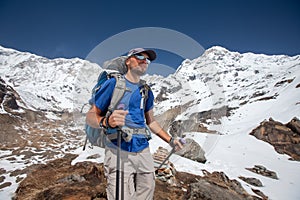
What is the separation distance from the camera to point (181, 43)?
11.2 feet

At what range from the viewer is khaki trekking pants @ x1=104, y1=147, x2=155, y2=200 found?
252 centimetres

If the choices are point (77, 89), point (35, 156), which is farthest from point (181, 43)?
point (35, 156)

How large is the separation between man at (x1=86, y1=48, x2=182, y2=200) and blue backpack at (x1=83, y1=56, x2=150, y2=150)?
0.27 feet

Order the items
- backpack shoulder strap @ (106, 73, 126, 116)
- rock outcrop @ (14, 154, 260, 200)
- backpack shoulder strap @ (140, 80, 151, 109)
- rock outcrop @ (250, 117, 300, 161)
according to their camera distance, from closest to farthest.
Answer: backpack shoulder strap @ (106, 73, 126, 116) < backpack shoulder strap @ (140, 80, 151, 109) < rock outcrop @ (14, 154, 260, 200) < rock outcrop @ (250, 117, 300, 161)

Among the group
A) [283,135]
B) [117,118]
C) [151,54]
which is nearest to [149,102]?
[151,54]

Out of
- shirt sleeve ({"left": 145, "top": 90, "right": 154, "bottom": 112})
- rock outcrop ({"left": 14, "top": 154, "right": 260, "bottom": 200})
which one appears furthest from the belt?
rock outcrop ({"left": 14, "top": 154, "right": 260, "bottom": 200})

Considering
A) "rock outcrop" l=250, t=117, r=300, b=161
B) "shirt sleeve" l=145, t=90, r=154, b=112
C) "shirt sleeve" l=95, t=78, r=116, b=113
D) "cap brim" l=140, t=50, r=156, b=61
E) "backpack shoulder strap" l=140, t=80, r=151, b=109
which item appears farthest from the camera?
"rock outcrop" l=250, t=117, r=300, b=161

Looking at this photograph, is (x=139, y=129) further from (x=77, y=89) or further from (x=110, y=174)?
(x=77, y=89)

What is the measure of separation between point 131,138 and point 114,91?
66 centimetres

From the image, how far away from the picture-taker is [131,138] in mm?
2590

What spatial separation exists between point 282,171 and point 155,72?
61.3 ft

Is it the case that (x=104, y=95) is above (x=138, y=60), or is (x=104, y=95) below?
below

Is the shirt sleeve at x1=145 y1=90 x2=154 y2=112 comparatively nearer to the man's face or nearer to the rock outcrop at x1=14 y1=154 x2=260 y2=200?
the man's face

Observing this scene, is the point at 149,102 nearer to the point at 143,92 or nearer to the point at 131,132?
the point at 143,92
